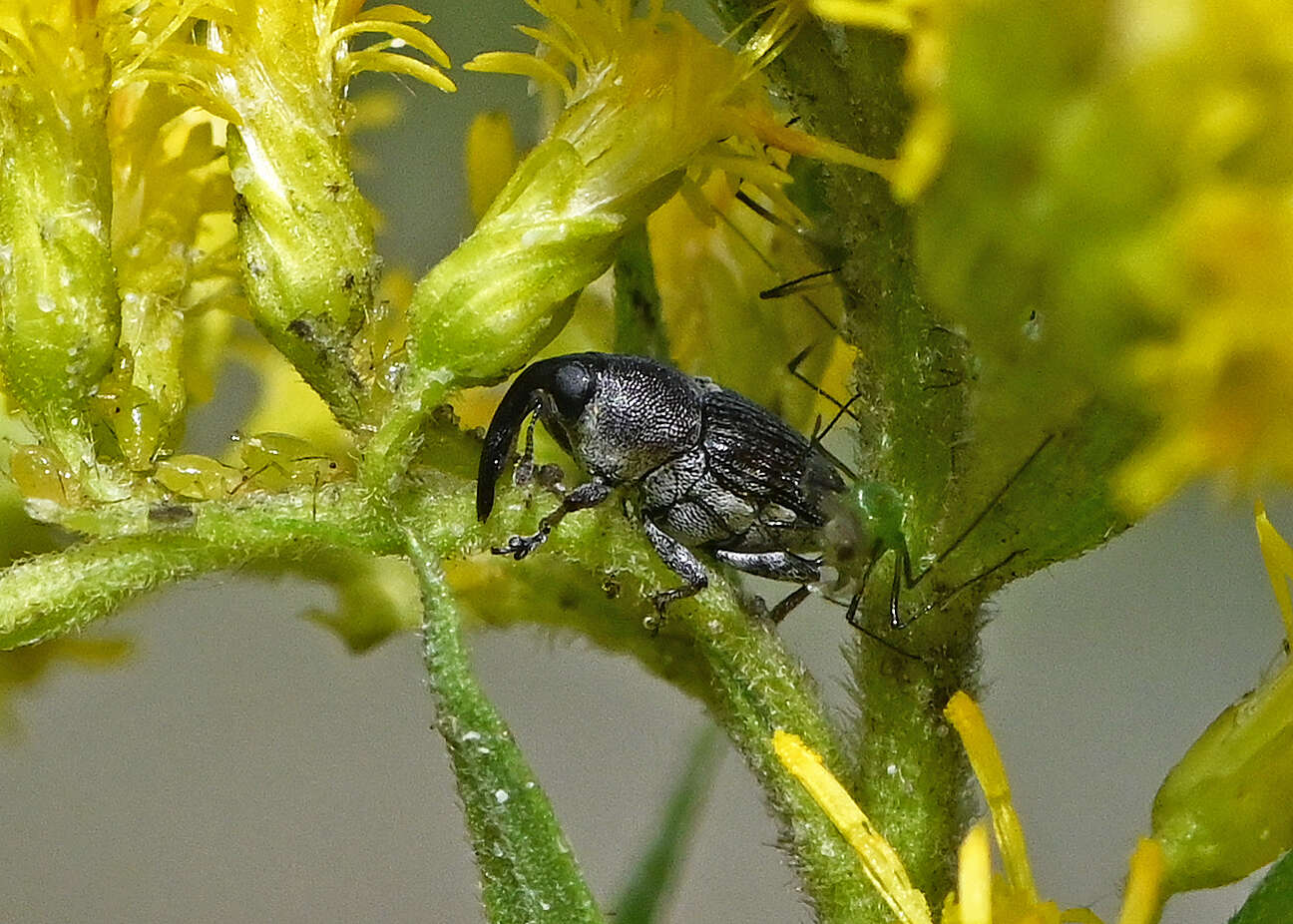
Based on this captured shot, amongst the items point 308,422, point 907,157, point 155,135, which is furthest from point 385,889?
point 907,157

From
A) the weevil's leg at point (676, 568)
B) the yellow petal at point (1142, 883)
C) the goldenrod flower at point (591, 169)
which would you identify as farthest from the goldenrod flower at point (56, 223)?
the yellow petal at point (1142, 883)

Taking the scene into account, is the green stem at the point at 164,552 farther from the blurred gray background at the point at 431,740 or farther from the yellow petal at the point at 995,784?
the blurred gray background at the point at 431,740

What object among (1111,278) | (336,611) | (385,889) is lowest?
(1111,278)

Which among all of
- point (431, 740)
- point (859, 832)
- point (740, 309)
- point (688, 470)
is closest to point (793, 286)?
point (740, 309)

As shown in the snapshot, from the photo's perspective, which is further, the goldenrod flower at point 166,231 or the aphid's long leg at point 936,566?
the goldenrod flower at point 166,231

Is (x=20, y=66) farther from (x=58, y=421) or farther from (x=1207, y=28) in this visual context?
(x=1207, y=28)

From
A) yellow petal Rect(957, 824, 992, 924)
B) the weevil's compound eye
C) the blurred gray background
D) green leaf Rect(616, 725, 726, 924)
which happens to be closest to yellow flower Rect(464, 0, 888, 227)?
the weevil's compound eye
